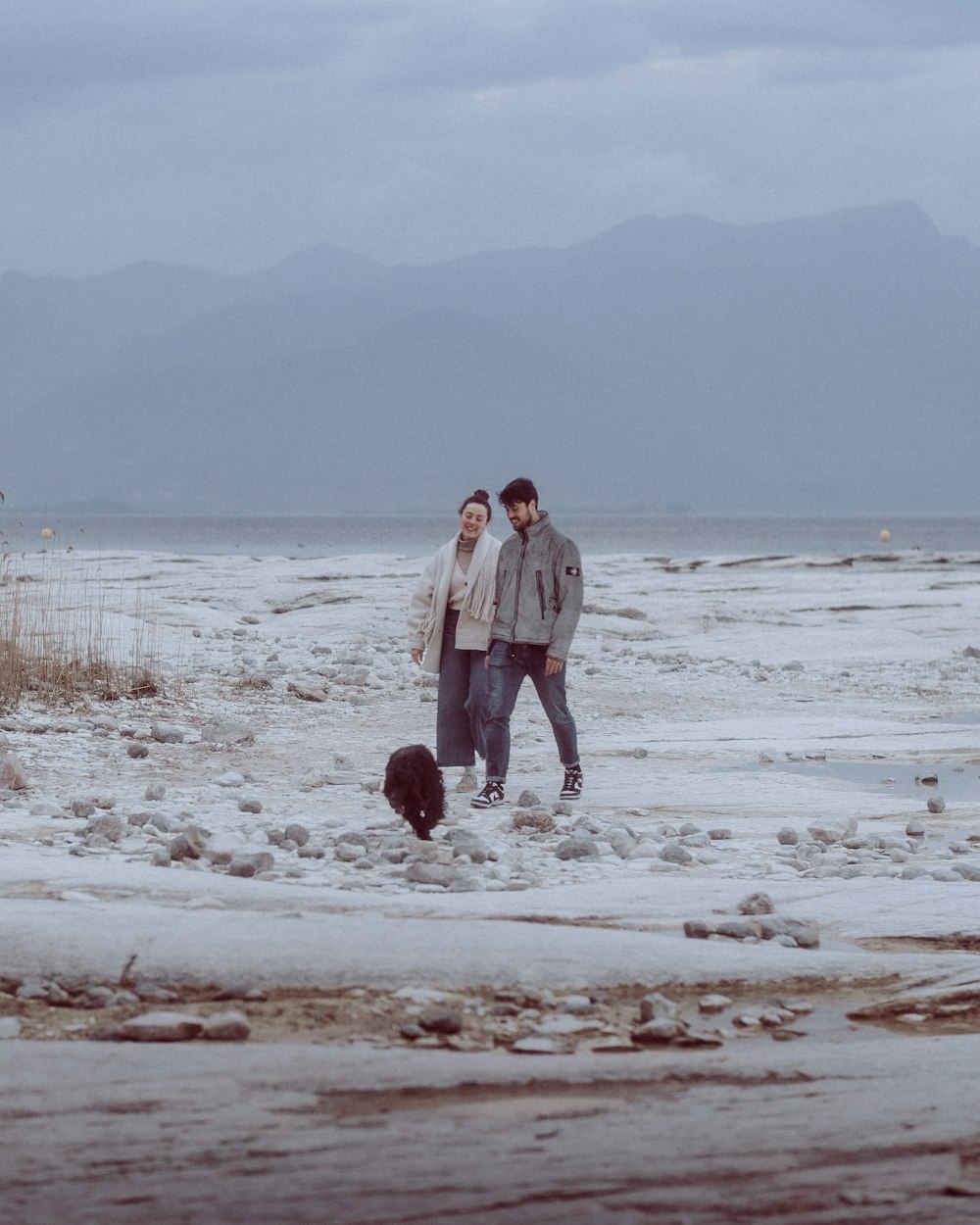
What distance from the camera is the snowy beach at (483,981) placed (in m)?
3.66

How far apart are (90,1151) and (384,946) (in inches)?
70.4

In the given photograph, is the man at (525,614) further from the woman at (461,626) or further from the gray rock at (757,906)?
the gray rock at (757,906)

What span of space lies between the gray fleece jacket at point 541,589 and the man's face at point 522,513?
37 millimetres

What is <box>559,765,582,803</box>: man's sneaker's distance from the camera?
9.56m

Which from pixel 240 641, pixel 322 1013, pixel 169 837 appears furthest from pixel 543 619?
pixel 240 641

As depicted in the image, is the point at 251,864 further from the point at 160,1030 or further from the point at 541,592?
the point at 541,592

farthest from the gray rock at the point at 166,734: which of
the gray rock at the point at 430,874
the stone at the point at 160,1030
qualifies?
the stone at the point at 160,1030

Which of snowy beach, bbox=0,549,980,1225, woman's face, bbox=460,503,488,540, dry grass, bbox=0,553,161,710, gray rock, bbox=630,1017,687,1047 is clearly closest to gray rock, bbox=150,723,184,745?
snowy beach, bbox=0,549,980,1225

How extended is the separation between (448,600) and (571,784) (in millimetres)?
1359

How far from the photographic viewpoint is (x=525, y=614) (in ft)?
30.2

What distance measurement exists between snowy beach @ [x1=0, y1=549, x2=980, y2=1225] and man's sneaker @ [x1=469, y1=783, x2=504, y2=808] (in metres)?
0.09

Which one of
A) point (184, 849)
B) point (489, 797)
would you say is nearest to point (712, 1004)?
point (184, 849)

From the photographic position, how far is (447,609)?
9773mm

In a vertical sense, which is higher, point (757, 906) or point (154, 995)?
point (757, 906)
